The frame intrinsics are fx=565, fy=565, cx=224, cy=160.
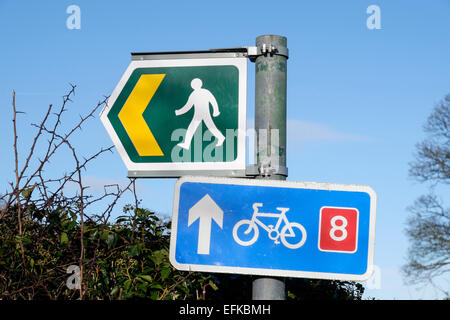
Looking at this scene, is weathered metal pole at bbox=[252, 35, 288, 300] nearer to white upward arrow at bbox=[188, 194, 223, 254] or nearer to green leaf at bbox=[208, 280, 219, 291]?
white upward arrow at bbox=[188, 194, 223, 254]

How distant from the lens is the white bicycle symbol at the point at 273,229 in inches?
89.7

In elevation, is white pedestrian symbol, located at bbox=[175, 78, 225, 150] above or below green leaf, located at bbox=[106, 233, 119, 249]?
above

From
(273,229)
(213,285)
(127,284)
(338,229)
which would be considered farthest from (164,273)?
(338,229)

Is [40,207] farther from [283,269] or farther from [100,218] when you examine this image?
[283,269]

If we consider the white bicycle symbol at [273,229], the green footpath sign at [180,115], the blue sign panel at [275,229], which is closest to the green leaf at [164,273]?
the green footpath sign at [180,115]

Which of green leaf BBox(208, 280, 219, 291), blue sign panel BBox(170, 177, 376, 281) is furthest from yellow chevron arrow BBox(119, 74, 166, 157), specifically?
green leaf BBox(208, 280, 219, 291)

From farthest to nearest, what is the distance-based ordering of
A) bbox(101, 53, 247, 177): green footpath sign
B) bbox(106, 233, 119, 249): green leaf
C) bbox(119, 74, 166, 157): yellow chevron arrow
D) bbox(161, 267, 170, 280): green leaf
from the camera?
bbox(106, 233, 119, 249): green leaf
bbox(161, 267, 170, 280): green leaf
bbox(119, 74, 166, 157): yellow chevron arrow
bbox(101, 53, 247, 177): green footpath sign

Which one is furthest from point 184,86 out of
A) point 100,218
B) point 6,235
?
point 6,235

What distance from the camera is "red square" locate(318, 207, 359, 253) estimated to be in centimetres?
229

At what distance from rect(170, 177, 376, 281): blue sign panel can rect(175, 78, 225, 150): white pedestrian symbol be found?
0.90 ft

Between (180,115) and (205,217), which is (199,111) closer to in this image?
(180,115)

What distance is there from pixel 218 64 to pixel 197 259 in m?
0.90

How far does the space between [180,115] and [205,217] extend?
0.52 meters

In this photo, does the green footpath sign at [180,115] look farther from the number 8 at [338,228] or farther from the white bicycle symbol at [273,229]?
the number 8 at [338,228]
